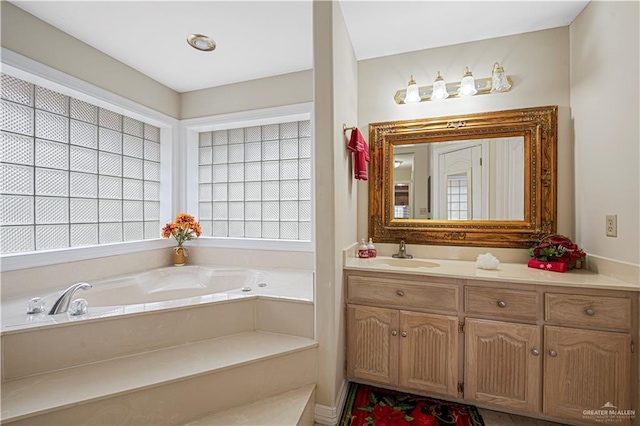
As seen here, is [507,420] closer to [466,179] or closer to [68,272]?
[466,179]

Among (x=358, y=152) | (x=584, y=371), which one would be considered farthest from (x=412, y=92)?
(x=584, y=371)

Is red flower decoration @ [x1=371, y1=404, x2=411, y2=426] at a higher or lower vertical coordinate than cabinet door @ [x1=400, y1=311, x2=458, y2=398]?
lower

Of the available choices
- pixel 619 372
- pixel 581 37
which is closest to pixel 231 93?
pixel 581 37

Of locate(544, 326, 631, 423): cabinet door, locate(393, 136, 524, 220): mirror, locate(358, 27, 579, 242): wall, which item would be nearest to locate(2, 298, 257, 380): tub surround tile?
locate(358, 27, 579, 242): wall

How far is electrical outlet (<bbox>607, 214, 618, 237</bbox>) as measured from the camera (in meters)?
1.59

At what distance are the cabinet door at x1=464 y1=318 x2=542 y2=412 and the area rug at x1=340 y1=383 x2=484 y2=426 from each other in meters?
0.15

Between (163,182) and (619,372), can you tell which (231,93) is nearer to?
(163,182)

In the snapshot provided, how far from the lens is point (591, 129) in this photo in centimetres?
179

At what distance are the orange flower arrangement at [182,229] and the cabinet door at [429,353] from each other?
2209mm

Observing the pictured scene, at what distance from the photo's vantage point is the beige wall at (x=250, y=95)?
2.68 meters

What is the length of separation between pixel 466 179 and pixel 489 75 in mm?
811

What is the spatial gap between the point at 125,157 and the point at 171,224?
0.79 metres

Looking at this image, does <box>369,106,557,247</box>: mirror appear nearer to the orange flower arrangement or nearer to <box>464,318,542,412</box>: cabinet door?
<box>464,318,542,412</box>: cabinet door

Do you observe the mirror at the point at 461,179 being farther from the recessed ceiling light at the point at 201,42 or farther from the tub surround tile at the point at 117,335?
the recessed ceiling light at the point at 201,42
